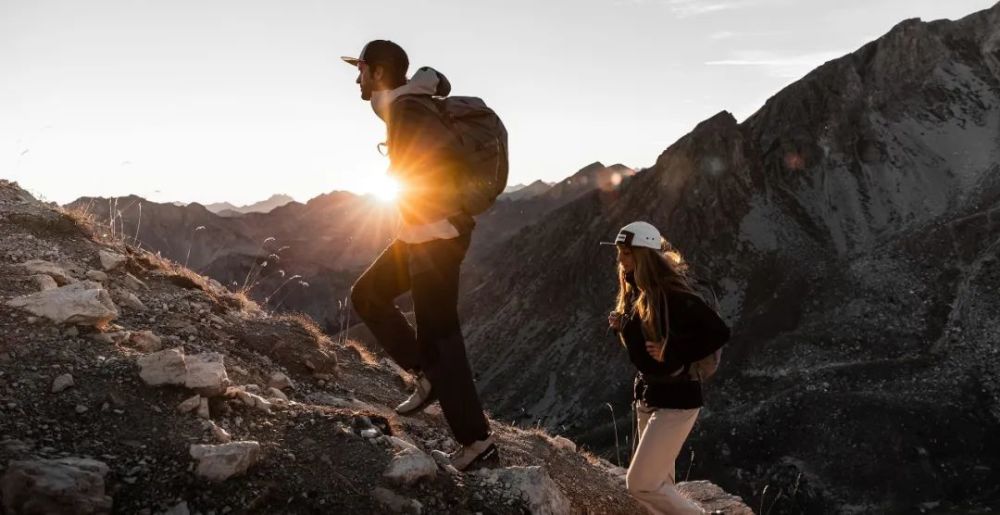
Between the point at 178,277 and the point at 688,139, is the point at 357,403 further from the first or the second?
the point at 688,139

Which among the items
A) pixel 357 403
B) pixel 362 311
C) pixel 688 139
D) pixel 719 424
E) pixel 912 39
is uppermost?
pixel 912 39

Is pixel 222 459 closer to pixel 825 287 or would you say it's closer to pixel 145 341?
pixel 145 341

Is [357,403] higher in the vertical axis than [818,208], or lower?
lower

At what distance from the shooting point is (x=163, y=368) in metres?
3.70

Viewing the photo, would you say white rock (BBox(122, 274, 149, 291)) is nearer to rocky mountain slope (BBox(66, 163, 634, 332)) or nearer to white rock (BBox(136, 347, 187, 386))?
white rock (BBox(136, 347, 187, 386))

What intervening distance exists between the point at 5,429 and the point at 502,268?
66.2 m

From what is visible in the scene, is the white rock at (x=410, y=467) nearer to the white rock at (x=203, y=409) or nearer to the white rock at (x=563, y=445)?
the white rock at (x=203, y=409)

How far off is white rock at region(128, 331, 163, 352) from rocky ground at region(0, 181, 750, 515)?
1 cm

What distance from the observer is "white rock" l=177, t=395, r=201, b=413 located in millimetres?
3537

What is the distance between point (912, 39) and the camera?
6066 centimetres

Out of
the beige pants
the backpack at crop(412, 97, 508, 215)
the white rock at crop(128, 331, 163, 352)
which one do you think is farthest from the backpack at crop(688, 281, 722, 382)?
the white rock at crop(128, 331, 163, 352)

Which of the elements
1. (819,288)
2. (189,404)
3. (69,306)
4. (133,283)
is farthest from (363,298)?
(819,288)

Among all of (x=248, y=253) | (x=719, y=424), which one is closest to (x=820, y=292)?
(x=719, y=424)

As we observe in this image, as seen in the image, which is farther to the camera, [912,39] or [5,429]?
[912,39]
